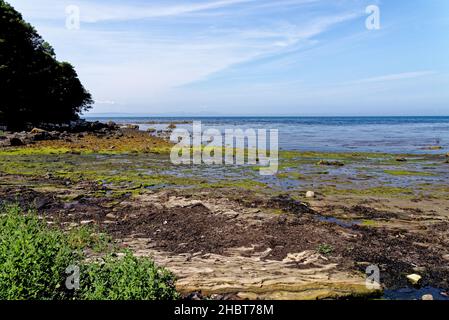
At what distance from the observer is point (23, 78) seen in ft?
169

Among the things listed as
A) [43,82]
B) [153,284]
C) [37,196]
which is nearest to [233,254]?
[153,284]

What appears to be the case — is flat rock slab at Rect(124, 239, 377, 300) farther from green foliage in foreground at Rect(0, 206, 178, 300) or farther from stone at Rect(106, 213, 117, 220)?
stone at Rect(106, 213, 117, 220)

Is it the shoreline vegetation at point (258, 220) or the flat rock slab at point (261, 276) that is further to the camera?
the shoreline vegetation at point (258, 220)

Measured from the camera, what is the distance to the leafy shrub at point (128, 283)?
6.07 m

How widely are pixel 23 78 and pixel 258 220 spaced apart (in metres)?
51.2

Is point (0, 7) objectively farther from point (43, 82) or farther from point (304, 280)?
point (304, 280)

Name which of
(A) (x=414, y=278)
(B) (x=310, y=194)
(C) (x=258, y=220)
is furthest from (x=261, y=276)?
(B) (x=310, y=194)

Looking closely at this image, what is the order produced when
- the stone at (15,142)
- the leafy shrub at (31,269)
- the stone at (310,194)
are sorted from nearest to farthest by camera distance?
the leafy shrub at (31,269)
the stone at (310,194)
the stone at (15,142)

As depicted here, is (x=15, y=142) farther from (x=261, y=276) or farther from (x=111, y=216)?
(x=261, y=276)

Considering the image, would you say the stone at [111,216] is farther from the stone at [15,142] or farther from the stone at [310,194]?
the stone at [15,142]

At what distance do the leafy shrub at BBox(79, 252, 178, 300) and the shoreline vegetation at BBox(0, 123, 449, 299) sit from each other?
44.4 inches

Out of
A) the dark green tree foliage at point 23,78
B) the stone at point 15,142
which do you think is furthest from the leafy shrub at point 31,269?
the dark green tree foliage at point 23,78

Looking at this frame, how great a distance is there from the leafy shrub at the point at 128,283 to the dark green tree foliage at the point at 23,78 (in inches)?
1908
